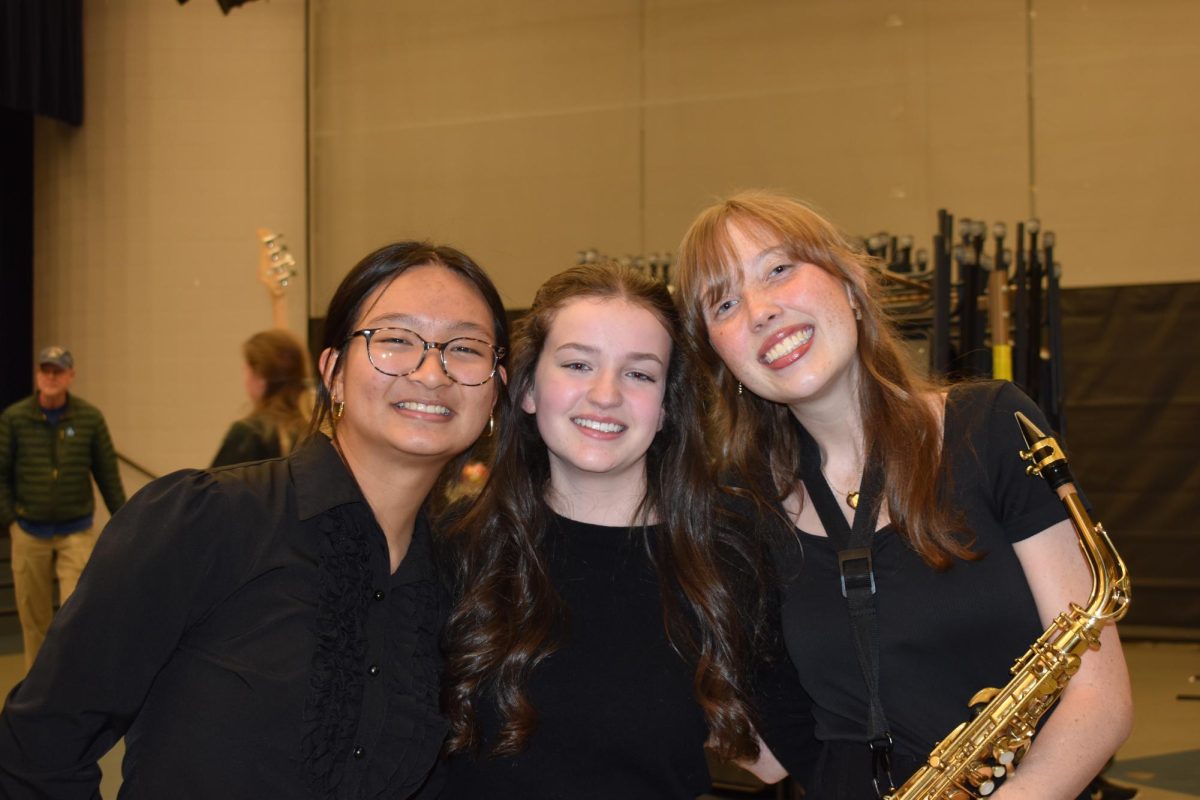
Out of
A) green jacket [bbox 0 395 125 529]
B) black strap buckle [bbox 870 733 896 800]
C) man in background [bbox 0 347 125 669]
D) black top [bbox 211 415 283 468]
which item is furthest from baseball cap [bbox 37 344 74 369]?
black strap buckle [bbox 870 733 896 800]

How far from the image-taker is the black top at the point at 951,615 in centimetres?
200

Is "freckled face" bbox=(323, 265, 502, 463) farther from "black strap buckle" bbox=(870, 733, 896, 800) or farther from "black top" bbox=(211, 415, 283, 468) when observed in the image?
"black top" bbox=(211, 415, 283, 468)

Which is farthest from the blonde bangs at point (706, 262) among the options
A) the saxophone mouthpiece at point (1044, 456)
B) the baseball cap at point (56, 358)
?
the baseball cap at point (56, 358)

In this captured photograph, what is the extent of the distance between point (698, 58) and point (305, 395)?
605 centimetres

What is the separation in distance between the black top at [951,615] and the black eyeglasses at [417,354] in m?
0.84

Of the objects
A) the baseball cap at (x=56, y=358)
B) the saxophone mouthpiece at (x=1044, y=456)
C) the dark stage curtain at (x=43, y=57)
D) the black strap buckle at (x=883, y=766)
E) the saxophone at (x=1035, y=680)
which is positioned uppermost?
the dark stage curtain at (x=43, y=57)

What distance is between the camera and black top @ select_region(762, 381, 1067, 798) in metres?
2.00

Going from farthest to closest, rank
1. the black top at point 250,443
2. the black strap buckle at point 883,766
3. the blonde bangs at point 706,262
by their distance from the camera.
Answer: the black top at point 250,443
the blonde bangs at point 706,262
the black strap buckle at point 883,766

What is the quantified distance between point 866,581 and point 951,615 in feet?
0.54

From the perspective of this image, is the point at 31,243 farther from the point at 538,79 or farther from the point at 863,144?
the point at 863,144

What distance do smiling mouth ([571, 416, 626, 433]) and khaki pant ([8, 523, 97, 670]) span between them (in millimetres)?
5621

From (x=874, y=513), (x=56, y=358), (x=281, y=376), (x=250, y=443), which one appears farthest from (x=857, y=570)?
(x=56, y=358)

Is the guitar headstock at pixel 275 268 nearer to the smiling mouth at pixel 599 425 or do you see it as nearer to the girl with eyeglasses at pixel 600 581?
the girl with eyeglasses at pixel 600 581

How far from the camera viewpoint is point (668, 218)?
10.1m
